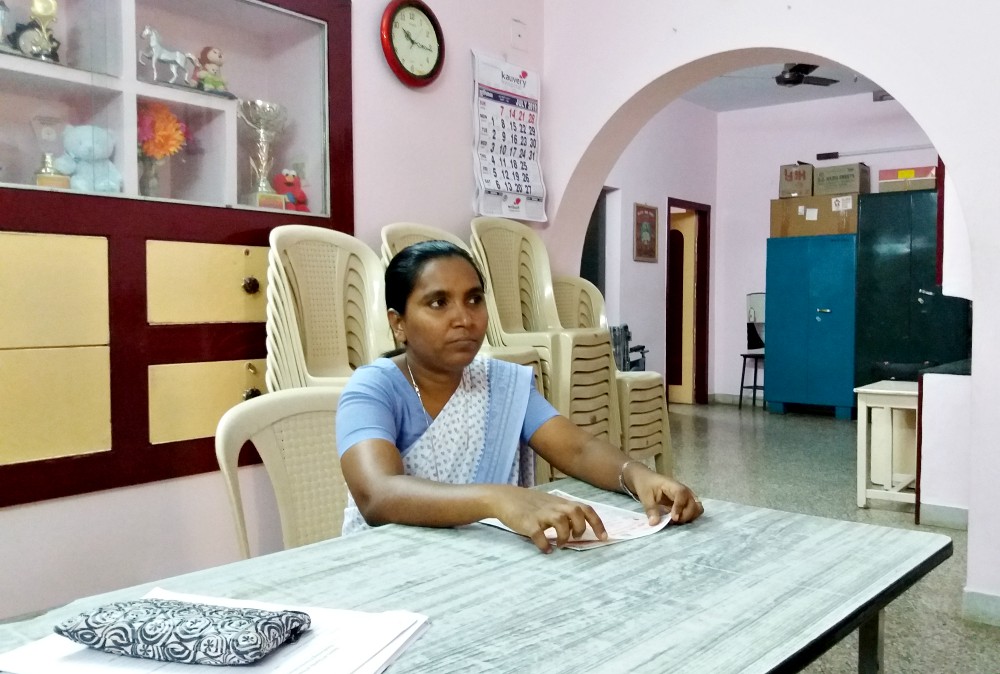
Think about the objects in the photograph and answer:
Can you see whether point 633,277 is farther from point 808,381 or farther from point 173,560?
point 173,560

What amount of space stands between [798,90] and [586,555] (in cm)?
748

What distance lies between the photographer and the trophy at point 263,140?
2816 millimetres

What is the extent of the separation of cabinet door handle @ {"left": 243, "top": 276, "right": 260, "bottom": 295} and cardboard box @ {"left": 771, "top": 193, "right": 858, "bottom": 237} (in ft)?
20.1

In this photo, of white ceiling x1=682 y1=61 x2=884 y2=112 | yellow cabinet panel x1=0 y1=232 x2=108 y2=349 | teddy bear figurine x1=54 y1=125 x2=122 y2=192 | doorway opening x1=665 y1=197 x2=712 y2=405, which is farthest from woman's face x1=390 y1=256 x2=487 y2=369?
doorway opening x1=665 y1=197 x2=712 y2=405

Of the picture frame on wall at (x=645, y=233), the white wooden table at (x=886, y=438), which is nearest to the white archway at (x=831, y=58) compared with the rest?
the white wooden table at (x=886, y=438)

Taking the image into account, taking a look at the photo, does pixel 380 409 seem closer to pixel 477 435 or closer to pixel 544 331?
pixel 477 435

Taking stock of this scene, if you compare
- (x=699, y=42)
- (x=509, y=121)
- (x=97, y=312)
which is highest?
(x=699, y=42)

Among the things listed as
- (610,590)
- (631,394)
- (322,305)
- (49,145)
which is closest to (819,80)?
(631,394)

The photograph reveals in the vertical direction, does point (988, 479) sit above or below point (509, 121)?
below

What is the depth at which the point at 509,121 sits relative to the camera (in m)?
3.67

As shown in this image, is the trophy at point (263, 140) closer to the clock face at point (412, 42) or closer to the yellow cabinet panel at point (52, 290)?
the clock face at point (412, 42)

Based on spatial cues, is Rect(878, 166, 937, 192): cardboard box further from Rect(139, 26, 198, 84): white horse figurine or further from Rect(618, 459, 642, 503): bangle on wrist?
Rect(618, 459, 642, 503): bangle on wrist

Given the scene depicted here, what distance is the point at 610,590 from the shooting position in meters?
0.95

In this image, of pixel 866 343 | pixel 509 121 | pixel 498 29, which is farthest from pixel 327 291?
pixel 866 343
